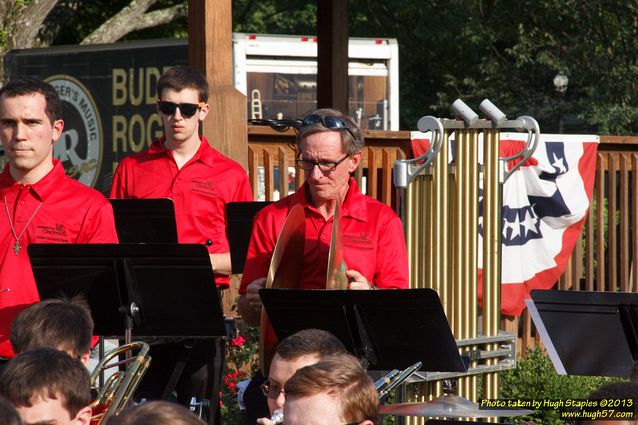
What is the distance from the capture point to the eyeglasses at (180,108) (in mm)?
6191

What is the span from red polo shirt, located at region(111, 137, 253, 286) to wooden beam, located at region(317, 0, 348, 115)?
2.78 meters

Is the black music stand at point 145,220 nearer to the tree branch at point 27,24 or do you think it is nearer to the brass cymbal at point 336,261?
the brass cymbal at point 336,261

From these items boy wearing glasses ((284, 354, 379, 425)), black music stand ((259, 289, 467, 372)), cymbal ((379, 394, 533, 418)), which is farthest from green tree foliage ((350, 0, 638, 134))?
boy wearing glasses ((284, 354, 379, 425))

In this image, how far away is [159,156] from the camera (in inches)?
253

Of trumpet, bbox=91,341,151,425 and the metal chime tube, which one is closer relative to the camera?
trumpet, bbox=91,341,151,425

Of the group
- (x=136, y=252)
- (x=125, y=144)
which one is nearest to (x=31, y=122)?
(x=136, y=252)

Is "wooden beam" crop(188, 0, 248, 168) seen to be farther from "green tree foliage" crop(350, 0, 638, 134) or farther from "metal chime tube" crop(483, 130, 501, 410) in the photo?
"green tree foliage" crop(350, 0, 638, 134)

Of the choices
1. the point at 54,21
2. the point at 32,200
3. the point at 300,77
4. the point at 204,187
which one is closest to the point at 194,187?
the point at 204,187

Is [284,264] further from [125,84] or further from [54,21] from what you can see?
[54,21]

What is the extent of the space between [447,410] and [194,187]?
2.61 m

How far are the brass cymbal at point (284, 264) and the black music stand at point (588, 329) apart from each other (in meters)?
1.00

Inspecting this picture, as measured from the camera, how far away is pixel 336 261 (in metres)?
4.72

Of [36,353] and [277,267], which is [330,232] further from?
[36,353]

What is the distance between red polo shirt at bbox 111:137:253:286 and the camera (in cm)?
625
